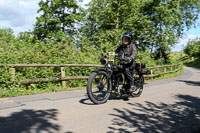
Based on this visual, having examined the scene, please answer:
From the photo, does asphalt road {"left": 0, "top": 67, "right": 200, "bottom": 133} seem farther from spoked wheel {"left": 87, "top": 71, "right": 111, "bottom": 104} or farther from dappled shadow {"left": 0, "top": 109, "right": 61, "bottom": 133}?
spoked wheel {"left": 87, "top": 71, "right": 111, "bottom": 104}

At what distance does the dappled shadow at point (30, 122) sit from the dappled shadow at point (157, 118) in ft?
3.68

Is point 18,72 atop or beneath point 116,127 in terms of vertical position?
atop

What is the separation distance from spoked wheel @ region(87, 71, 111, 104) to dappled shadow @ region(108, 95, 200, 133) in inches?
27.0

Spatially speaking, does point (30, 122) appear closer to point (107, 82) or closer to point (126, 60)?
point (107, 82)

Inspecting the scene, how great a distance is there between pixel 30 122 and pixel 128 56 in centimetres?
358

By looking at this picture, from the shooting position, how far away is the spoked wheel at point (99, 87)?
5145 millimetres

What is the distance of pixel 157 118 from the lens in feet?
14.0

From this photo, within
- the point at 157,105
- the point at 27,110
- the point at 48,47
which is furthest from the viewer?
the point at 48,47

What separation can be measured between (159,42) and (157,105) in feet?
91.6

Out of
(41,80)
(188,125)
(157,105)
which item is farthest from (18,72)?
(188,125)

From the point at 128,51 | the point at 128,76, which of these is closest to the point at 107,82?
the point at 128,76

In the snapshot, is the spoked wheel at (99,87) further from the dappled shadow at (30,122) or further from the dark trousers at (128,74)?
the dappled shadow at (30,122)

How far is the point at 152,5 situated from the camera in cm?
3459

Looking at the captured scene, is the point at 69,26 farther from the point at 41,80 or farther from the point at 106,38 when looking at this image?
the point at 41,80
